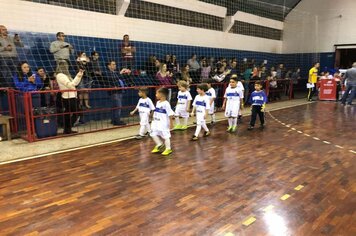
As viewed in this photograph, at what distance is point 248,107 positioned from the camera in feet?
39.6

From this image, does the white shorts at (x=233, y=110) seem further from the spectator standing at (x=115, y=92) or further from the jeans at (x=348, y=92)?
the jeans at (x=348, y=92)

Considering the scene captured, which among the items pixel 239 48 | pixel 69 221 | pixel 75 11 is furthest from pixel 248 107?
pixel 69 221

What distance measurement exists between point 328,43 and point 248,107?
820 centimetres

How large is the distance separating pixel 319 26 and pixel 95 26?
13.2 m

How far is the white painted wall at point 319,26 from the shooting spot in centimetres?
1616

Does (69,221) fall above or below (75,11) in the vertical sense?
below

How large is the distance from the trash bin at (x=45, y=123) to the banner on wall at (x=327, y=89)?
1250cm

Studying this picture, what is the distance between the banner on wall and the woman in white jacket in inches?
470

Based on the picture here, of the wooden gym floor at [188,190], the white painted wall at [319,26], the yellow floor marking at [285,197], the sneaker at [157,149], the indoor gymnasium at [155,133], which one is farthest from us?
the white painted wall at [319,26]

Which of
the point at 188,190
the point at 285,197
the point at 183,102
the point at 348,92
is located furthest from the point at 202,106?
the point at 348,92

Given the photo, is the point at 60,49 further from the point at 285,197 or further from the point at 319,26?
the point at 319,26

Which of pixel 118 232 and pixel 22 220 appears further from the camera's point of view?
pixel 22 220

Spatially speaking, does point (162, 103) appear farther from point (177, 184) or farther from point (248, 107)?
point (248, 107)

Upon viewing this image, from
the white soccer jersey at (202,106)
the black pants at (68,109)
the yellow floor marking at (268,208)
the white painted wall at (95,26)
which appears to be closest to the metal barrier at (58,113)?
the black pants at (68,109)
